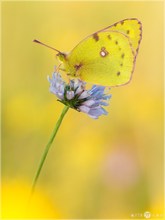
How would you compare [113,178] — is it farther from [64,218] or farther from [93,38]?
[93,38]

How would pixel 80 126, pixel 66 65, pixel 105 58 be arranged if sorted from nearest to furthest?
pixel 66 65, pixel 105 58, pixel 80 126

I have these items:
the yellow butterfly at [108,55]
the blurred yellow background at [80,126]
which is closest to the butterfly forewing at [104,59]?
the yellow butterfly at [108,55]

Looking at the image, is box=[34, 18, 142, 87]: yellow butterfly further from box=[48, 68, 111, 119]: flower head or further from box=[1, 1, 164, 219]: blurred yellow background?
box=[1, 1, 164, 219]: blurred yellow background

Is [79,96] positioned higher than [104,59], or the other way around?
[104,59]

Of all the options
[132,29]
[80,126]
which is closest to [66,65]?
[132,29]

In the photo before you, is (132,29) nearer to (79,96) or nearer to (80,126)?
(79,96)

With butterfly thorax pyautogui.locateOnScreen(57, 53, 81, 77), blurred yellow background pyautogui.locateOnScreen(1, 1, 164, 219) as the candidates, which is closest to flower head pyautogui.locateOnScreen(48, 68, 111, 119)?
butterfly thorax pyautogui.locateOnScreen(57, 53, 81, 77)

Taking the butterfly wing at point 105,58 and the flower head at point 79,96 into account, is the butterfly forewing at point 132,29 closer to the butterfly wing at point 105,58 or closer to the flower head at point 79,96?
the butterfly wing at point 105,58
